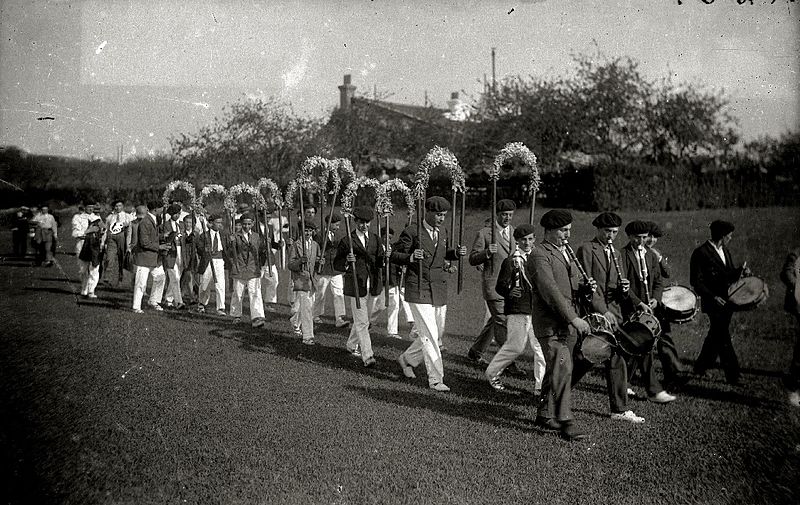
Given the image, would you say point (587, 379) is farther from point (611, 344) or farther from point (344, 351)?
point (344, 351)

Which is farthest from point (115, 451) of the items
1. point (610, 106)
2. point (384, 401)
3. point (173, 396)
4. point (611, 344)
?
point (610, 106)

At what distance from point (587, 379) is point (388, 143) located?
23.5 metres

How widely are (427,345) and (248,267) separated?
5.76 metres

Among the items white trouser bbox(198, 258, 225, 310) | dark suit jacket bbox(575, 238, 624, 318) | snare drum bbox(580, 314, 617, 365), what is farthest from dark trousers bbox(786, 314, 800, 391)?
white trouser bbox(198, 258, 225, 310)

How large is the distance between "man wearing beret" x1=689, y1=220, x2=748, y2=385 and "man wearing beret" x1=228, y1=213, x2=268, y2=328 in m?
7.59

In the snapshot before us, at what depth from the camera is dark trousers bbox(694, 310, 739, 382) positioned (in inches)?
371

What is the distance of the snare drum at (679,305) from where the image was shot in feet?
29.3

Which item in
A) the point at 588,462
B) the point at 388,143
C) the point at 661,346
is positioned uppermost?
the point at 388,143

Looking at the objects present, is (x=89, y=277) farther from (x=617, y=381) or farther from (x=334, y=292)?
(x=617, y=381)

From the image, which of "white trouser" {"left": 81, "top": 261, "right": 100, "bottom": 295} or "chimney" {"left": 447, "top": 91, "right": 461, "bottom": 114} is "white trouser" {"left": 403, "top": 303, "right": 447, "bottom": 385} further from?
"chimney" {"left": 447, "top": 91, "right": 461, "bottom": 114}

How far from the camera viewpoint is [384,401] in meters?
8.43

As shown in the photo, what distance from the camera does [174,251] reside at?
16.0 meters

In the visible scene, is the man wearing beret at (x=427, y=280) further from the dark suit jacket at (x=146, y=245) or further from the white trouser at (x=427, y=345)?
the dark suit jacket at (x=146, y=245)

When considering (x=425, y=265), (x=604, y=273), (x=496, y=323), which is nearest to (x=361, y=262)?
(x=425, y=265)
